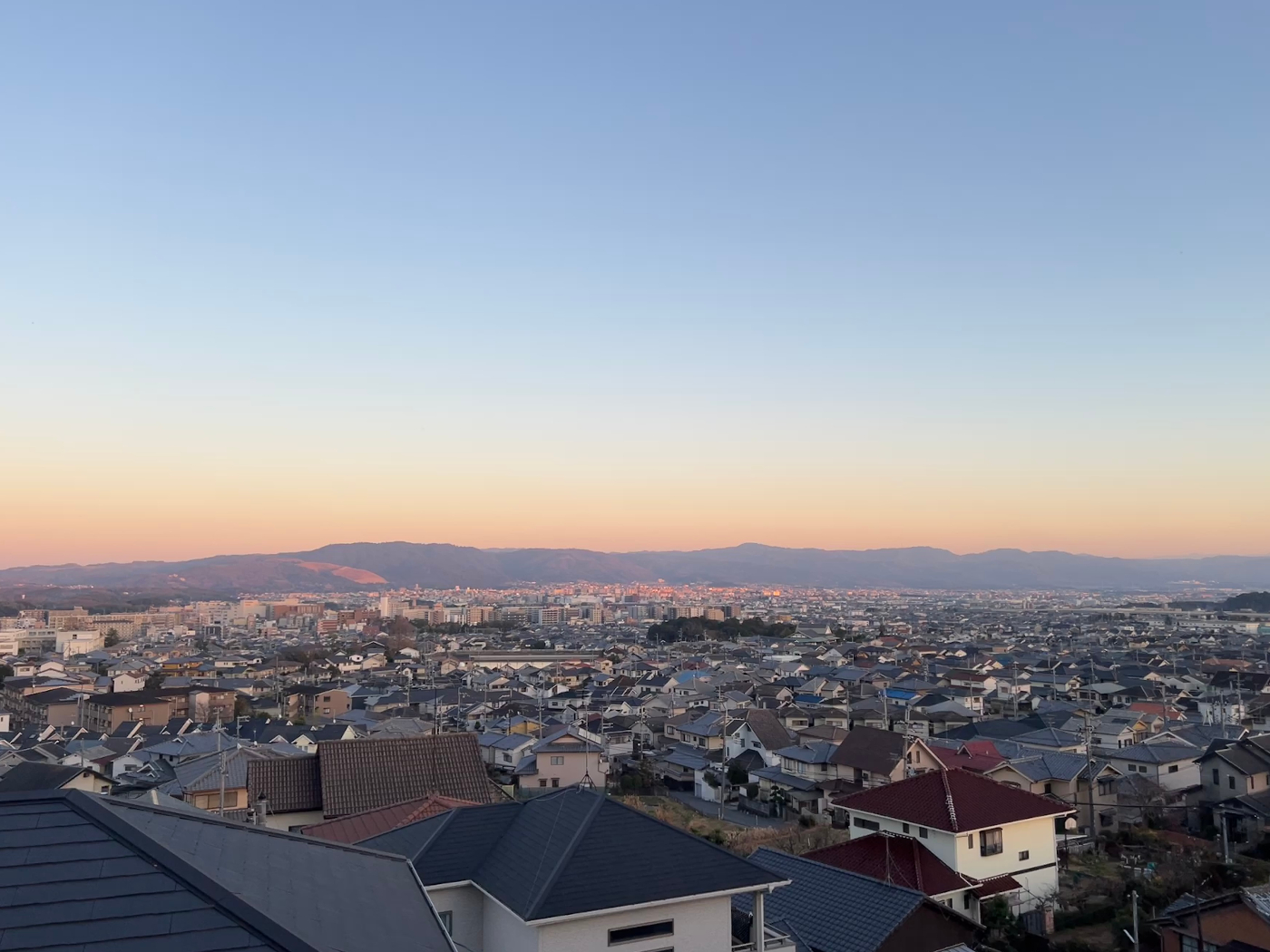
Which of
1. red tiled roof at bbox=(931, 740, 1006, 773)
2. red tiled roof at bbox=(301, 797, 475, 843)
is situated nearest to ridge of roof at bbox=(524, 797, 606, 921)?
red tiled roof at bbox=(301, 797, 475, 843)

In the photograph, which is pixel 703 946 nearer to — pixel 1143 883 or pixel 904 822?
pixel 904 822

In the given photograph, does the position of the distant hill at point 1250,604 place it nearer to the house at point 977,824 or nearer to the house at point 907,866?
the house at point 977,824

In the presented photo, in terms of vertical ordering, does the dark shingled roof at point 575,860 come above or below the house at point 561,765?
above

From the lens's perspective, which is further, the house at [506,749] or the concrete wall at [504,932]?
the house at [506,749]

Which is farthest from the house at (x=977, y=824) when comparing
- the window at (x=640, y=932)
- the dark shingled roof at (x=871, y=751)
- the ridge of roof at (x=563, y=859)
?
the ridge of roof at (x=563, y=859)

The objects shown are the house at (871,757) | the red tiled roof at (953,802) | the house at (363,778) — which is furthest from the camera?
the house at (871,757)
